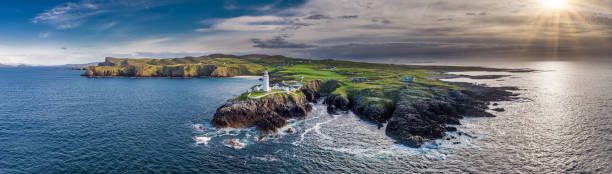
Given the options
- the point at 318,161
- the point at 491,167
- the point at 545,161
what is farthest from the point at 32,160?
the point at 545,161

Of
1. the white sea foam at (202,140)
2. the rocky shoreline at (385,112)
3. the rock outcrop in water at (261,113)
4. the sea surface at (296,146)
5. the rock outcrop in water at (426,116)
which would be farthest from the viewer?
the rock outcrop in water at (261,113)

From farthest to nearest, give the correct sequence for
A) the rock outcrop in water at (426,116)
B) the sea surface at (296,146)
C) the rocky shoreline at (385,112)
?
1. the rocky shoreline at (385,112)
2. the rock outcrop in water at (426,116)
3. the sea surface at (296,146)

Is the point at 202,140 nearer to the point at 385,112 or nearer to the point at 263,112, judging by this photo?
the point at 263,112

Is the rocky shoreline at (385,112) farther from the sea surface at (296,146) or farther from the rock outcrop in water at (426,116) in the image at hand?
the sea surface at (296,146)

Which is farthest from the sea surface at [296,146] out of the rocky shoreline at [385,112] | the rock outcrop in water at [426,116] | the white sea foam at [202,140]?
the rocky shoreline at [385,112]

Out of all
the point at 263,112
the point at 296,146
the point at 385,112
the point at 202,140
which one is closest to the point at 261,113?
the point at 263,112

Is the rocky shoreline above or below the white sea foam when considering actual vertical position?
above

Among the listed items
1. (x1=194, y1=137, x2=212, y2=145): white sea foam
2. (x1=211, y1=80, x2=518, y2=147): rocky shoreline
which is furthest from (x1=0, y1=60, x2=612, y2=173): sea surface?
(x1=211, y1=80, x2=518, y2=147): rocky shoreline

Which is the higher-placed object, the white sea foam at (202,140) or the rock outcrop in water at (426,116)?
the rock outcrop in water at (426,116)

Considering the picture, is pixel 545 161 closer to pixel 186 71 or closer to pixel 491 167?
pixel 491 167

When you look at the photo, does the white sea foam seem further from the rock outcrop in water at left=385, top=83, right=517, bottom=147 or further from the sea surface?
the rock outcrop in water at left=385, top=83, right=517, bottom=147
